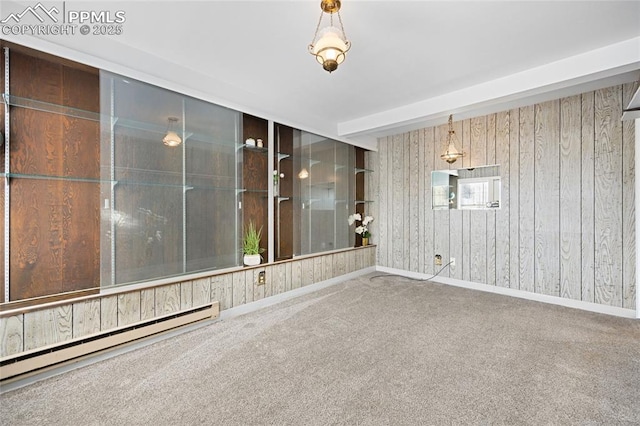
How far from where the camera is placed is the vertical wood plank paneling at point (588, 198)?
312cm

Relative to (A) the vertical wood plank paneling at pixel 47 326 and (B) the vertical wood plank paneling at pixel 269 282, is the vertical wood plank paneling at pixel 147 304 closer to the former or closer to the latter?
(A) the vertical wood plank paneling at pixel 47 326

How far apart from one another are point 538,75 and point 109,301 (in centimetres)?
441

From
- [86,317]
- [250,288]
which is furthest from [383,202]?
[86,317]

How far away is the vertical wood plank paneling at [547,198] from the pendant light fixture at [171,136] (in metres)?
4.25

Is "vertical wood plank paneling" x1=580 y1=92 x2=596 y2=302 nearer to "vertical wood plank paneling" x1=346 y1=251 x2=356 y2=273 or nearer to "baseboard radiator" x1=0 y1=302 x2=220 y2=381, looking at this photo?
"vertical wood plank paneling" x1=346 y1=251 x2=356 y2=273

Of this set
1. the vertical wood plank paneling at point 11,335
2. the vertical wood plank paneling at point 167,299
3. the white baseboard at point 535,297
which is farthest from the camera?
the white baseboard at point 535,297

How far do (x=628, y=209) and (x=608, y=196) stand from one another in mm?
207

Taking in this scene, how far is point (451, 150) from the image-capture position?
153 inches

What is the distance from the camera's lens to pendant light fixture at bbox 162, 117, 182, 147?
267 cm

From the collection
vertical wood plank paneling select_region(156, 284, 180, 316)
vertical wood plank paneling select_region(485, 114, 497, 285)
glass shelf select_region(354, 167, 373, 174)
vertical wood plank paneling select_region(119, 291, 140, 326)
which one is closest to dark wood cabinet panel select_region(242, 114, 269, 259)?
vertical wood plank paneling select_region(156, 284, 180, 316)

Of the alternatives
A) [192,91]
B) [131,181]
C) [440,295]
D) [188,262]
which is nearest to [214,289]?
[188,262]

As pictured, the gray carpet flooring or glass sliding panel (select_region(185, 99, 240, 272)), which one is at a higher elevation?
glass sliding panel (select_region(185, 99, 240, 272))

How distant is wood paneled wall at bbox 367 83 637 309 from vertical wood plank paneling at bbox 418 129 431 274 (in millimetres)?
17

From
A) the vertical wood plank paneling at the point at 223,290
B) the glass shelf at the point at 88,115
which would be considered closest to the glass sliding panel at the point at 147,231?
the vertical wood plank paneling at the point at 223,290
